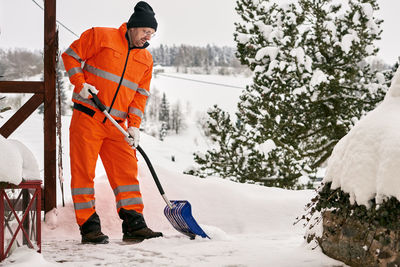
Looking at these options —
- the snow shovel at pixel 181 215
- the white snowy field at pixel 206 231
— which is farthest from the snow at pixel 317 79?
the snow shovel at pixel 181 215

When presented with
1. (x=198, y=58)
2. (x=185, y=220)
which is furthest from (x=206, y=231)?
(x=198, y=58)

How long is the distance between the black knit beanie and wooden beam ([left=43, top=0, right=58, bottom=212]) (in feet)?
3.02

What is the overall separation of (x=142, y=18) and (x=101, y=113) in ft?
2.79

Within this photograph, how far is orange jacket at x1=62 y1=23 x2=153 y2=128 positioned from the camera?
3797 mm

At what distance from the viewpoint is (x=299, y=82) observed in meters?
7.48

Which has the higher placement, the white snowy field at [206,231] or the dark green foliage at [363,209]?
the dark green foliage at [363,209]

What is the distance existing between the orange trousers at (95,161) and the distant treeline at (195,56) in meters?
65.4

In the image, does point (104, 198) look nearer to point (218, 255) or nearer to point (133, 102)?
point (133, 102)

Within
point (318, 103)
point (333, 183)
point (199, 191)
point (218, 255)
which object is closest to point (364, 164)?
point (333, 183)

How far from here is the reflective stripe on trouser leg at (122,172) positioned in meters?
3.94

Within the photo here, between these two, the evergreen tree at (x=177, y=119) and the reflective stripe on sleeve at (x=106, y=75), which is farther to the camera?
the evergreen tree at (x=177, y=119)

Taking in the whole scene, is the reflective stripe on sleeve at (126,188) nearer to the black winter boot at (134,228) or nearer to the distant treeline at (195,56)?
the black winter boot at (134,228)

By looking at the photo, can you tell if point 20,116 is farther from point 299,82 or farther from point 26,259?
point 299,82

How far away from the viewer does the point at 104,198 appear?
471 cm
